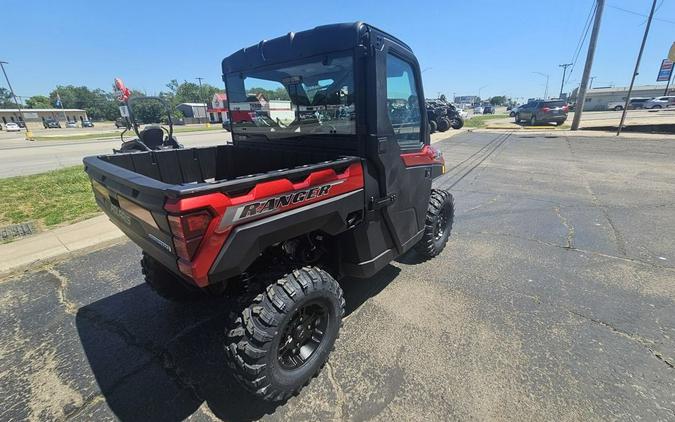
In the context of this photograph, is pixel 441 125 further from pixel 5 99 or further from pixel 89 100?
pixel 5 99

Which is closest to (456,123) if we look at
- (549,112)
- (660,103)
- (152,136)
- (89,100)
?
(549,112)

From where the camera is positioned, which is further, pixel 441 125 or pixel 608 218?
pixel 608 218

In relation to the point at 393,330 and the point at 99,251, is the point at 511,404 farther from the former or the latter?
the point at 99,251

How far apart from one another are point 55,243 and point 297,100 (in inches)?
168

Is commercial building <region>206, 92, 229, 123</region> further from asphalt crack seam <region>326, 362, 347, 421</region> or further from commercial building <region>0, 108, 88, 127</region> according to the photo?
commercial building <region>0, 108, 88, 127</region>

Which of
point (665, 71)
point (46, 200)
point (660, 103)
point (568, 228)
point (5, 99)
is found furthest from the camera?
point (5, 99)

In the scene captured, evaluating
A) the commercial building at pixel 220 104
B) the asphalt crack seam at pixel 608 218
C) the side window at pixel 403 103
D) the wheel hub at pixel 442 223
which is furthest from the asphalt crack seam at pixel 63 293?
the asphalt crack seam at pixel 608 218

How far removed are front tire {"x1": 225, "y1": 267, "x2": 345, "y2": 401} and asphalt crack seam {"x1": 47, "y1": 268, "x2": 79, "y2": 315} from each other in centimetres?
230

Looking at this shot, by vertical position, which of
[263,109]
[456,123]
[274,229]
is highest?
[263,109]

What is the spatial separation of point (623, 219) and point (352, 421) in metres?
5.77

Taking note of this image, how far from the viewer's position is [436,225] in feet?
12.8

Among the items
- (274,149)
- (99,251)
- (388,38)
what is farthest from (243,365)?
(99,251)

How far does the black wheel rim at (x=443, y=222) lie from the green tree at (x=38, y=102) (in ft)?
470

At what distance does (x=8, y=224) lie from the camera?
525cm
